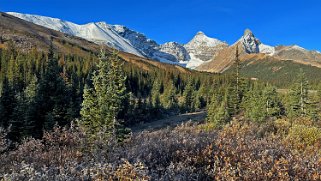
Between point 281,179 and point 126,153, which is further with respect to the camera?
point 126,153

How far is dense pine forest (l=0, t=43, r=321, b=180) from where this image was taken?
5.96 meters

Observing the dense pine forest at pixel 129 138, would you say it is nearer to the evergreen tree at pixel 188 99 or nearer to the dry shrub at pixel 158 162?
the dry shrub at pixel 158 162

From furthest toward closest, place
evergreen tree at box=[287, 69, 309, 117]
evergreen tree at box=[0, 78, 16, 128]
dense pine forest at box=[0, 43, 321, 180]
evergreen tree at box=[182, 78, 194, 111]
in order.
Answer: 1. evergreen tree at box=[182, 78, 194, 111]
2. evergreen tree at box=[287, 69, 309, 117]
3. evergreen tree at box=[0, 78, 16, 128]
4. dense pine forest at box=[0, 43, 321, 180]

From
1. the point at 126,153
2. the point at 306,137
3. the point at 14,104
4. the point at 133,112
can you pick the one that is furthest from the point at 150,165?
the point at 133,112

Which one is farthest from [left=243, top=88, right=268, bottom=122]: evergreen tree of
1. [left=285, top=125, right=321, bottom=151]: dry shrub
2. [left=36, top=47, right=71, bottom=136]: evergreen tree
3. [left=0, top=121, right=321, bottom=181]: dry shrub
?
[left=0, top=121, right=321, bottom=181]: dry shrub

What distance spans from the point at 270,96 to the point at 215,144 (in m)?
53.7

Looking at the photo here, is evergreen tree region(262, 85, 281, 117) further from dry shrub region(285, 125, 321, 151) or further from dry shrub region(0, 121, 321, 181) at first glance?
dry shrub region(0, 121, 321, 181)

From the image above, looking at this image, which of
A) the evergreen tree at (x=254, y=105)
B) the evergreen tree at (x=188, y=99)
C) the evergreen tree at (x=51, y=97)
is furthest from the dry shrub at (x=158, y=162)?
the evergreen tree at (x=188, y=99)

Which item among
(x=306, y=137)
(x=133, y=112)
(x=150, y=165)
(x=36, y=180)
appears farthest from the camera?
(x=133, y=112)

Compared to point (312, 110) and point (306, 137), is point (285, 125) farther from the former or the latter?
point (312, 110)

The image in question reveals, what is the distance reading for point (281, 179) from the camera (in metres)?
5.77

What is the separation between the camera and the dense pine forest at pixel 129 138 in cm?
596

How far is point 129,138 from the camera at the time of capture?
416 inches

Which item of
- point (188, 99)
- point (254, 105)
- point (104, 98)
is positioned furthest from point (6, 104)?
point (188, 99)
